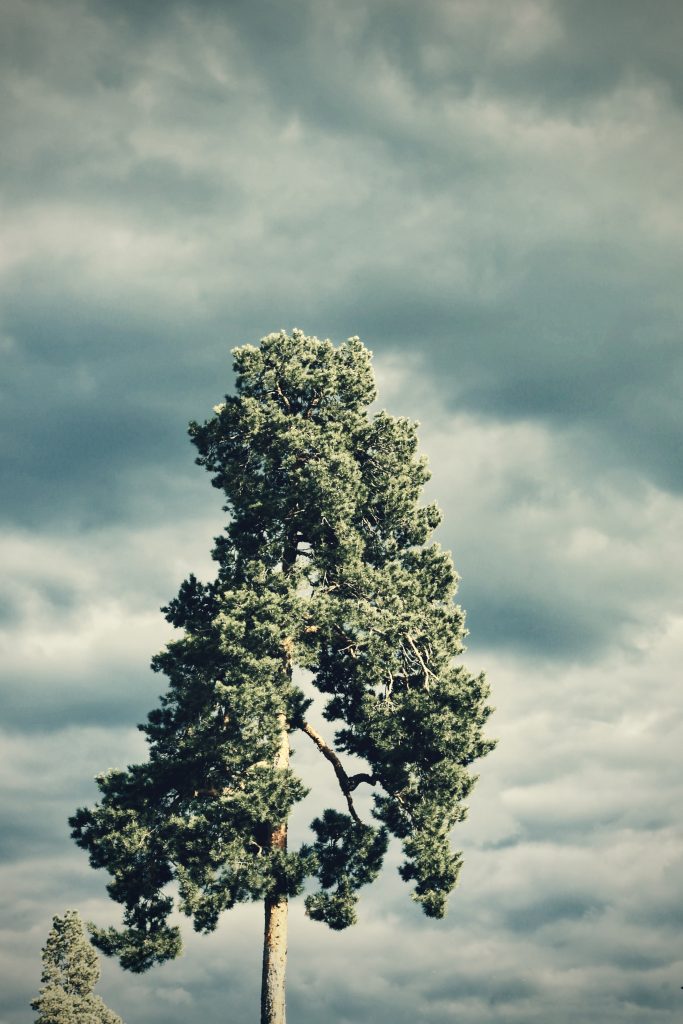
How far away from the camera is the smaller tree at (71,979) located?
4419cm

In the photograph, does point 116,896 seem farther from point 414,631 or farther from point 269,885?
point 414,631

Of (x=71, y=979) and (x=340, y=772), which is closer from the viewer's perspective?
(x=340, y=772)

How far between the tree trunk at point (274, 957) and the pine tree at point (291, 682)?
0.04 metres

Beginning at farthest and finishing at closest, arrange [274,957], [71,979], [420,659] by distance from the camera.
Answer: [71,979]
[420,659]
[274,957]

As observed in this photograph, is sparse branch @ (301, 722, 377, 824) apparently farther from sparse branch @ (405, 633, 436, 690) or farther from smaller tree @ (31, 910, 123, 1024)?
smaller tree @ (31, 910, 123, 1024)

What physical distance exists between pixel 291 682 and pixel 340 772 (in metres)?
3.09

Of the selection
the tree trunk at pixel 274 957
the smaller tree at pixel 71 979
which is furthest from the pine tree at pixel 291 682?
the smaller tree at pixel 71 979

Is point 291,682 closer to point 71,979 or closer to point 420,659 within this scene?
point 420,659

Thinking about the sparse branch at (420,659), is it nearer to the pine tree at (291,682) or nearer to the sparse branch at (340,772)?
the pine tree at (291,682)

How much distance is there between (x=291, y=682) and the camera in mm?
23000

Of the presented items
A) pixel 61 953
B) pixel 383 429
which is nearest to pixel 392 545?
pixel 383 429

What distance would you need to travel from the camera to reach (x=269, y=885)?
67.5 ft

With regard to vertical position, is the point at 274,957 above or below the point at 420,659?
below

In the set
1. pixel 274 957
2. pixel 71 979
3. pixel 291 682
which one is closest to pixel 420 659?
pixel 291 682
